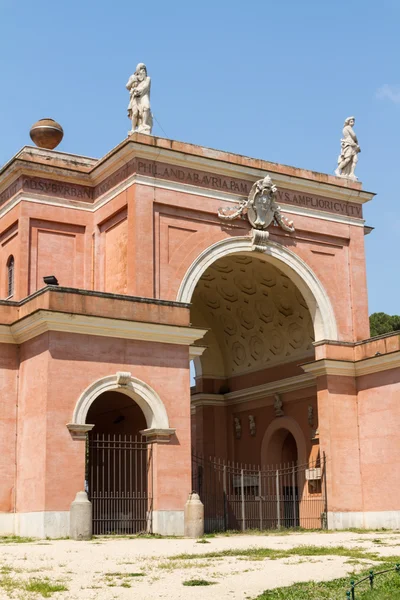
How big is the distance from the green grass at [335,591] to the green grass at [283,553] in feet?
11.9

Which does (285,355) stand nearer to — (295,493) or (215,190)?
(295,493)

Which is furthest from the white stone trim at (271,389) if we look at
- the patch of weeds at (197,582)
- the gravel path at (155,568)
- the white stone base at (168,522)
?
Answer: the patch of weeds at (197,582)

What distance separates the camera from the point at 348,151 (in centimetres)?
3125

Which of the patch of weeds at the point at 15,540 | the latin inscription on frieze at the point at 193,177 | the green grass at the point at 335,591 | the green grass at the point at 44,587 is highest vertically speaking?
the latin inscription on frieze at the point at 193,177

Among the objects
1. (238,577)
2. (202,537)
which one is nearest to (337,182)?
(202,537)

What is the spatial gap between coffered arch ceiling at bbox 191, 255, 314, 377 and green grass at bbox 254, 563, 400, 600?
60.8 feet

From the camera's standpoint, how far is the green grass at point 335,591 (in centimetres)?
1151

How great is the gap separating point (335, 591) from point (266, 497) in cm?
1972

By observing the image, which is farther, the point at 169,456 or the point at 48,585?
the point at 169,456

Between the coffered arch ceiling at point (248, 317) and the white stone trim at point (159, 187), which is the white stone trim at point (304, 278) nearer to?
the white stone trim at point (159, 187)

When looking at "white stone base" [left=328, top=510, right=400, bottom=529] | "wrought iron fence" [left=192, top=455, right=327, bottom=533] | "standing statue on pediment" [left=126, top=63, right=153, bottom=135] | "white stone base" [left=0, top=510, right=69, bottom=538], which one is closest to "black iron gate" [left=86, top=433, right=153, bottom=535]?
"white stone base" [left=0, top=510, right=69, bottom=538]

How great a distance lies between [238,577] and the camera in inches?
539

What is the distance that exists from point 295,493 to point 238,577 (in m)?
18.3

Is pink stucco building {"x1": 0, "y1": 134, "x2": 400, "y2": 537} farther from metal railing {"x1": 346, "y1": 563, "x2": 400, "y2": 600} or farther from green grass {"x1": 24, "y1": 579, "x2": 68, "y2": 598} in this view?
metal railing {"x1": 346, "y1": 563, "x2": 400, "y2": 600}
